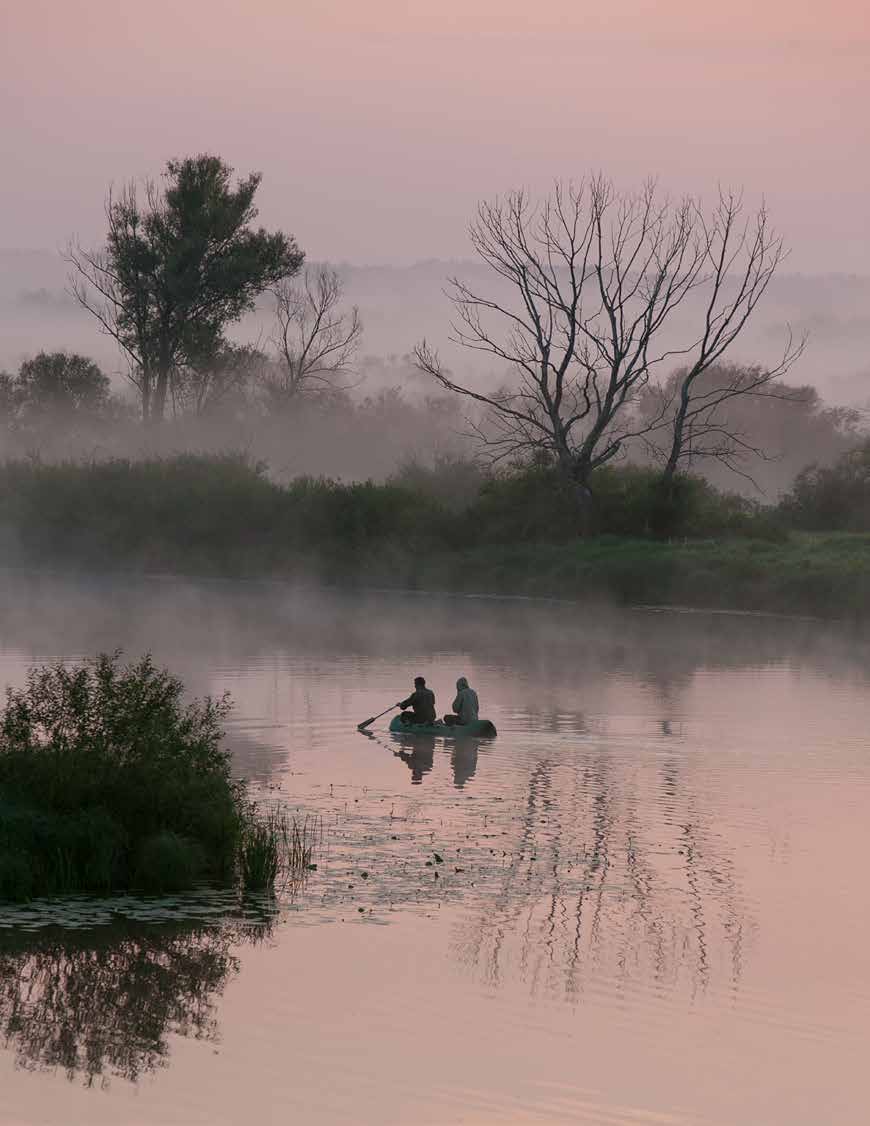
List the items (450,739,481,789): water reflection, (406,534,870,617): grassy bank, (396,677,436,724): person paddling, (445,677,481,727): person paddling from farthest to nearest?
(406,534,870,617): grassy bank, (396,677,436,724): person paddling, (445,677,481,727): person paddling, (450,739,481,789): water reflection

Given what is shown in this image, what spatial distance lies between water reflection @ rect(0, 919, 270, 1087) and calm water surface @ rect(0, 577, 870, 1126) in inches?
1.1

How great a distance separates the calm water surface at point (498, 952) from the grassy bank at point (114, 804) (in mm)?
499

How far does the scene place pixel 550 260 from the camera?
7175 centimetres

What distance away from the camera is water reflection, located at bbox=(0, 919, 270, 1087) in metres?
13.3

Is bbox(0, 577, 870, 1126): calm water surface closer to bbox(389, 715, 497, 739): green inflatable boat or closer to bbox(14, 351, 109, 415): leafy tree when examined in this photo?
bbox(389, 715, 497, 739): green inflatable boat

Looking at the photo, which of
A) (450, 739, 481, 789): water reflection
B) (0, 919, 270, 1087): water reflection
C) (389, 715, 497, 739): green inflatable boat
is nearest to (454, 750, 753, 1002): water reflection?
(450, 739, 481, 789): water reflection

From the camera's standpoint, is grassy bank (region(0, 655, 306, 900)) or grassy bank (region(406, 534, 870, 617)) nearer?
grassy bank (region(0, 655, 306, 900))

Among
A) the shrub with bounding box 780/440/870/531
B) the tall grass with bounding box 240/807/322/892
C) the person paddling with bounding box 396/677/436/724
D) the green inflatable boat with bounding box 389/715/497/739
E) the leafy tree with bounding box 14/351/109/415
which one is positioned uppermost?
the leafy tree with bounding box 14/351/109/415

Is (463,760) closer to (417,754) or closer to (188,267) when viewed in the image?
(417,754)

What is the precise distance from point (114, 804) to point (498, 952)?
3.95m

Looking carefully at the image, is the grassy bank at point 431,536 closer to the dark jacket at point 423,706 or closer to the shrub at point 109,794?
the dark jacket at point 423,706

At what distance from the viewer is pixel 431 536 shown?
2840 inches

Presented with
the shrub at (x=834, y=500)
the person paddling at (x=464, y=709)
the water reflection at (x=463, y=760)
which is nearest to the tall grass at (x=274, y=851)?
the water reflection at (x=463, y=760)

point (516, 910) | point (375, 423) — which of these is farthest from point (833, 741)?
point (375, 423)
